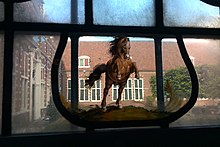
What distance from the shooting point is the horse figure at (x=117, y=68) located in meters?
3.10

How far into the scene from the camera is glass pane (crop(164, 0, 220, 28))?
3340mm

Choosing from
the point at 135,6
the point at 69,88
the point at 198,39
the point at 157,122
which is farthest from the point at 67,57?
the point at 198,39

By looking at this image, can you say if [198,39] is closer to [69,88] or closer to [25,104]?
[69,88]

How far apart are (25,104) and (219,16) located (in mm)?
2506

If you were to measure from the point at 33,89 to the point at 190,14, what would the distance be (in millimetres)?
2021

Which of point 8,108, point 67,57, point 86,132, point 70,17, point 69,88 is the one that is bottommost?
point 86,132

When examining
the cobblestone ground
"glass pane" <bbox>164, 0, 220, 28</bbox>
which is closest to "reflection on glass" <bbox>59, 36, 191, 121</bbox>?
the cobblestone ground

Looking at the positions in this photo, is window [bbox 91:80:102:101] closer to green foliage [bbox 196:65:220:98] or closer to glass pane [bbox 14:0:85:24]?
glass pane [bbox 14:0:85:24]

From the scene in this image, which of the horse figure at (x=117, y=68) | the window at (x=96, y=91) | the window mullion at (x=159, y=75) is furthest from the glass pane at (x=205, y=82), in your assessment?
the window at (x=96, y=91)

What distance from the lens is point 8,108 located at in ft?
9.29

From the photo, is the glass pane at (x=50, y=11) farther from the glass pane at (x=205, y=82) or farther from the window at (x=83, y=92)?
the glass pane at (x=205, y=82)

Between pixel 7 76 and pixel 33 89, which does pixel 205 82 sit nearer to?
pixel 33 89

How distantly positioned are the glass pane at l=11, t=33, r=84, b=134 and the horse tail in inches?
12.9

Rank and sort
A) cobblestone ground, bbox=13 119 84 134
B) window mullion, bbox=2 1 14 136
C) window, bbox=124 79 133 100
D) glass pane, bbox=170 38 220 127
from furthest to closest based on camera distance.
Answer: glass pane, bbox=170 38 220 127
window, bbox=124 79 133 100
cobblestone ground, bbox=13 119 84 134
window mullion, bbox=2 1 14 136
